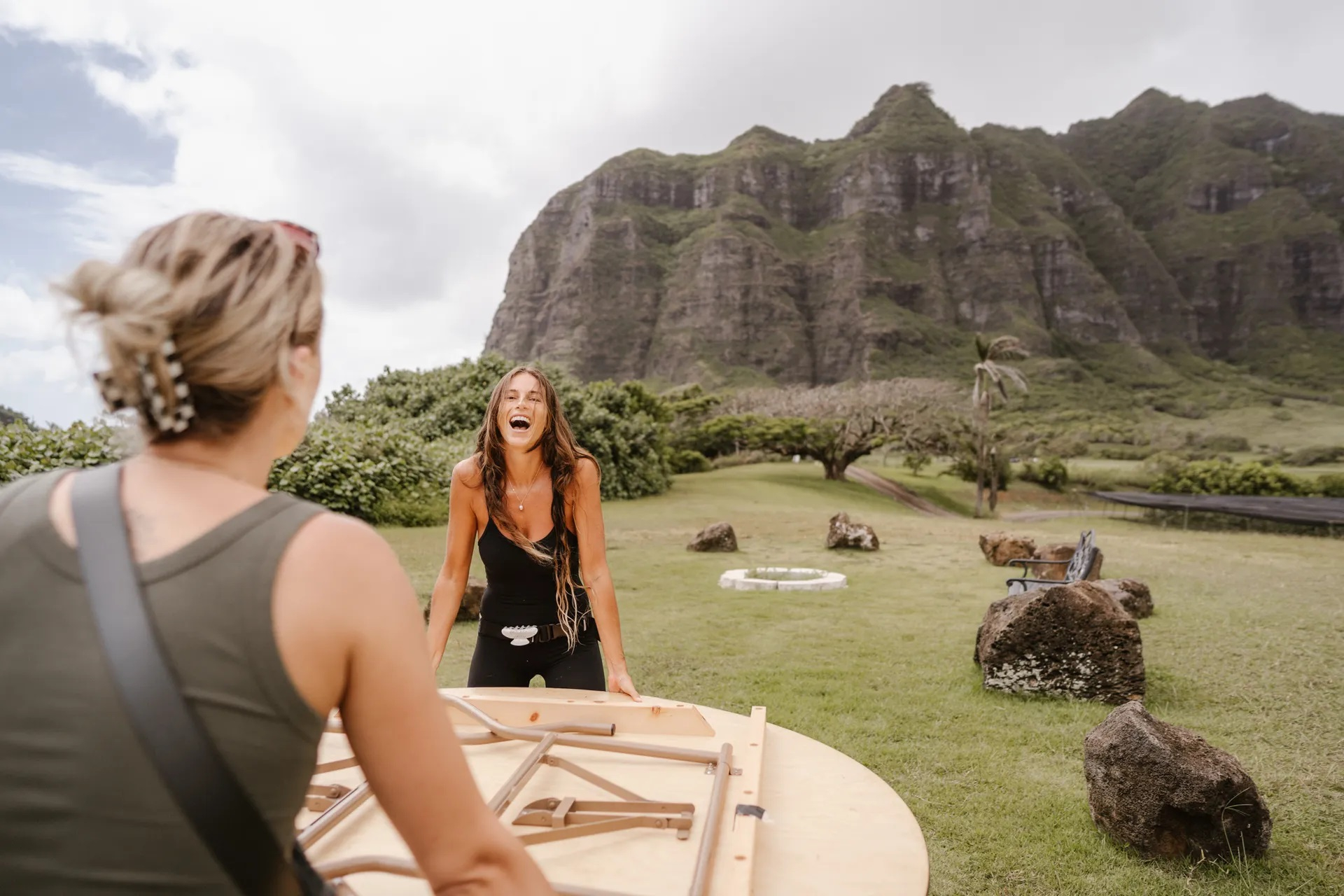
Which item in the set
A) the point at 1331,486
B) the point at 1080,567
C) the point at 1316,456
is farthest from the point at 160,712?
the point at 1316,456

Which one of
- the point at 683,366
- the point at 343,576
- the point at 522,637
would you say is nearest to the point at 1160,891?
the point at 522,637

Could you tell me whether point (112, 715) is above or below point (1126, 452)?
above

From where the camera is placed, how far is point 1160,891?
11.8 ft

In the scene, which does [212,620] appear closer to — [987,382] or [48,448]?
[48,448]

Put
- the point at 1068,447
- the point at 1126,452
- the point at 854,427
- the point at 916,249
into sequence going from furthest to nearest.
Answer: the point at 916,249 → the point at 1068,447 → the point at 1126,452 → the point at 854,427

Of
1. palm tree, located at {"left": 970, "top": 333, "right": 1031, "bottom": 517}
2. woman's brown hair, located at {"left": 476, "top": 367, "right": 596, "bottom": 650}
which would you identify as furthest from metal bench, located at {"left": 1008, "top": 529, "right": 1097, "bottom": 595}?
palm tree, located at {"left": 970, "top": 333, "right": 1031, "bottom": 517}

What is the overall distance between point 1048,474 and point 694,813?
4150cm

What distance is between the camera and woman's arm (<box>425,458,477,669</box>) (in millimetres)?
3438

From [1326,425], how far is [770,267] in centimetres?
7447

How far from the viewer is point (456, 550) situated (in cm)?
360

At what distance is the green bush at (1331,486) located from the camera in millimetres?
29938

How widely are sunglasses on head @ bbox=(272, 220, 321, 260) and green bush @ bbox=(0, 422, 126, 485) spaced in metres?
12.2

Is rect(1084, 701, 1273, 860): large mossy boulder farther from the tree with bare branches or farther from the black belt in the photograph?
the tree with bare branches

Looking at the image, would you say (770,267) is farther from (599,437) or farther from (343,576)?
(343,576)
